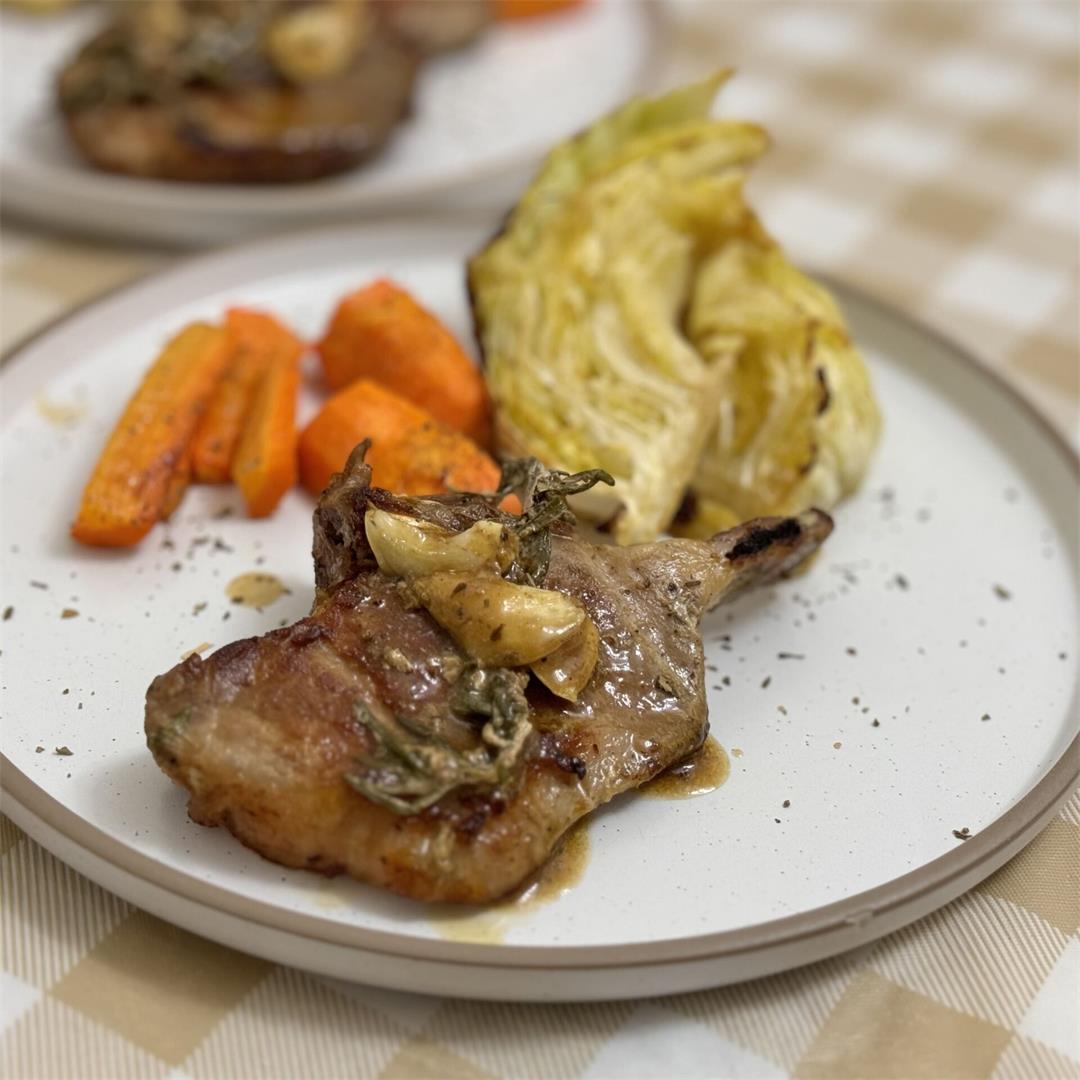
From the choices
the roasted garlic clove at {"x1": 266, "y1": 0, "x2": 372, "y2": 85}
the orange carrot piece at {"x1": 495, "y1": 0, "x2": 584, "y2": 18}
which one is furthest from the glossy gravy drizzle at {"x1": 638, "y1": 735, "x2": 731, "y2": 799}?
the orange carrot piece at {"x1": 495, "y1": 0, "x2": 584, "y2": 18}

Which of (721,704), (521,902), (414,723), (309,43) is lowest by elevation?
(721,704)

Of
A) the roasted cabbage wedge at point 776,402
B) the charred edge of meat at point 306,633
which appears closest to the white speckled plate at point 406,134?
the roasted cabbage wedge at point 776,402

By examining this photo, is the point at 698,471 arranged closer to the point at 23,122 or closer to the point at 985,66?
the point at 23,122

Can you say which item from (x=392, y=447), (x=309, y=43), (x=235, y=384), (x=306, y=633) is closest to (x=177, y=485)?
(x=235, y=384)

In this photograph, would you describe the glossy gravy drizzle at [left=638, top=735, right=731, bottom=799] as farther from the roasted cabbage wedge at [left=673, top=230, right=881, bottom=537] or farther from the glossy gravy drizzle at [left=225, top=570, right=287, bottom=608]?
the glossy gravy drizzle at [left=225, top=570, right=287, bottom=608]

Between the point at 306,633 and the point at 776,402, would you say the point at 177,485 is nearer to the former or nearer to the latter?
the point at 306,633
